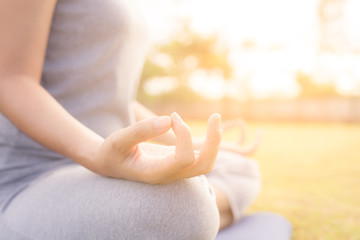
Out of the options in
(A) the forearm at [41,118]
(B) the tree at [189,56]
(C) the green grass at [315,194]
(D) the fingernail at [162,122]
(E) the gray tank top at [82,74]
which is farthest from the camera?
(B) the tree at [189,56]

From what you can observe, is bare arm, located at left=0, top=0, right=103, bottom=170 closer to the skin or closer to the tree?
the skin

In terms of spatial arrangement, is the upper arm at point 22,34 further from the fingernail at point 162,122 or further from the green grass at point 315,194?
the green grass at point 315,194

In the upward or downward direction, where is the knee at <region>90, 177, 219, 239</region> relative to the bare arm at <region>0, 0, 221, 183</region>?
downward

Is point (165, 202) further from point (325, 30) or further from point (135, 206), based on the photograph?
point (325, 30)

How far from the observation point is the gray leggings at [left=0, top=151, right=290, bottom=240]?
614 millimetres

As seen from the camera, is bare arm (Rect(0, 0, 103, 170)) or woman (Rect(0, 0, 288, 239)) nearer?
woman (Rect(0, 0, 288, 239))

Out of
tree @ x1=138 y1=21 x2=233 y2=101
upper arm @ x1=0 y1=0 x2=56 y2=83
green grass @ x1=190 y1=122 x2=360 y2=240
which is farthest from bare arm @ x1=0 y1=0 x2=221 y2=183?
tree @ x1=138 y1=21 x2=233 y2=101

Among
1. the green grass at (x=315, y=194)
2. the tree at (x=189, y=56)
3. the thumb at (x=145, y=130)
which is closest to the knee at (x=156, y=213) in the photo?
the thumb at (x=145, y=130)

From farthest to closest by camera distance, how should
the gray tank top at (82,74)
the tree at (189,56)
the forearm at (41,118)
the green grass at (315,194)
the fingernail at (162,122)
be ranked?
the tree at (189,56)
the green grass at (315,194)
the gray tank top at (82,74)
the forearm at (41,118)
the fingernail at (162,122)

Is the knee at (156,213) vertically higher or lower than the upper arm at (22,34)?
lower

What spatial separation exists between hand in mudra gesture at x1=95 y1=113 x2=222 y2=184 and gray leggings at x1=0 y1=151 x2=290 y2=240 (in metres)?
0.03

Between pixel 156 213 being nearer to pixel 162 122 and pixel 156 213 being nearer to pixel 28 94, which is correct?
pixel 162 122

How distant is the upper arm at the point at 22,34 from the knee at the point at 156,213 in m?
0.36

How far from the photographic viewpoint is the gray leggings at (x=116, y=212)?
2.01ft
